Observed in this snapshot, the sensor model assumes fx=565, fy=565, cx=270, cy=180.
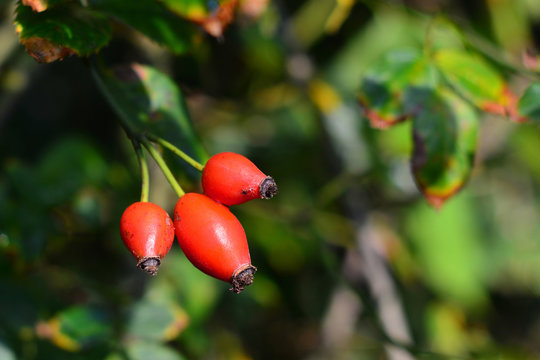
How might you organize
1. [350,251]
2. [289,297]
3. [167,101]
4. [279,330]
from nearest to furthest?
[167,101]
[350,251]
[289,297]
[279,330]

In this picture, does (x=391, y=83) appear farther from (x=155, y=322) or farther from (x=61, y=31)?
(x=155, y=322)

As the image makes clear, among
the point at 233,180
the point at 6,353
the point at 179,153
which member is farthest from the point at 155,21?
the point at 6,353

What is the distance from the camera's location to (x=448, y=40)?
260 cm

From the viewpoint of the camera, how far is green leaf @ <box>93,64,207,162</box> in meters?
1.27

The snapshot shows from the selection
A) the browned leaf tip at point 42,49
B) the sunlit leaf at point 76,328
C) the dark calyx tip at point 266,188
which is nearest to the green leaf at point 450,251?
the sunlit leaf at point 76,328

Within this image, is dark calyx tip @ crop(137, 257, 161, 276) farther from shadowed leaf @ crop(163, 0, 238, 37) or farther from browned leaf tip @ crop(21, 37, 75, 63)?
shadowed leaf @ crop(163, 0, 238, 37)

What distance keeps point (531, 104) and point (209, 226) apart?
2.85ft

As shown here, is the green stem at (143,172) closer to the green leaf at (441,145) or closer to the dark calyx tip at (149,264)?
the dark calyx tip at (149,264)

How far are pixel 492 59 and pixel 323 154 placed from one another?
1.13m

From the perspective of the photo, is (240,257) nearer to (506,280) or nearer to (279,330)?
(279,330)

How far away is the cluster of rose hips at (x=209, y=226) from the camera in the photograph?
985mm

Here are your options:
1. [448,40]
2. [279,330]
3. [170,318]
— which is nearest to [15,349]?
[170,318]

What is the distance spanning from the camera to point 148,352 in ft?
5.39

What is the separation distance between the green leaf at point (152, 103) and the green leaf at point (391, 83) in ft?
1.55
